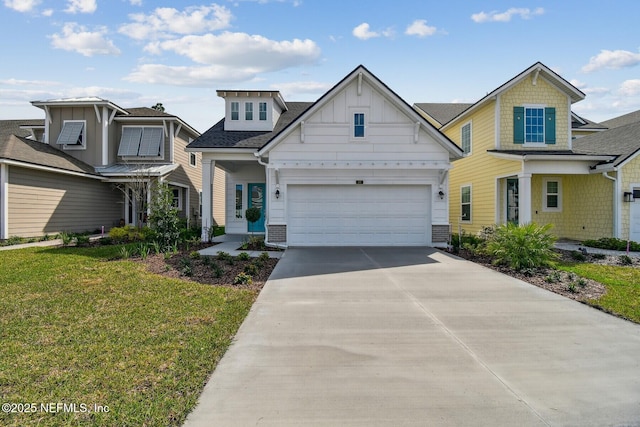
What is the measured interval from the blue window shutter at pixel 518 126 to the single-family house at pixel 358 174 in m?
3.94

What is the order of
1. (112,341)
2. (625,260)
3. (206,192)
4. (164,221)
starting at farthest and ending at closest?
(206,192) → (164,221) → (625,260) → (112,341)

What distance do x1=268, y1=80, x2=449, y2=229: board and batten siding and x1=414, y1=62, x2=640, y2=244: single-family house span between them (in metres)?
3.82

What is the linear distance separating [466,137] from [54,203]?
18607 mm

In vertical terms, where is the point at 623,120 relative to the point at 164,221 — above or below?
above

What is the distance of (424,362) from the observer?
426 cm

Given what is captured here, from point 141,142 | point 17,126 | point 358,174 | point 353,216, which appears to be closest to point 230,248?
point 353,216

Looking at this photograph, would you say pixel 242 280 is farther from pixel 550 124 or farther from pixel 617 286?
pixel 550 124

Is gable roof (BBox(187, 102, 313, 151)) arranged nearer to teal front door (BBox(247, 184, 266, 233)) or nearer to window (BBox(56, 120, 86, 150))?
teal front door (BBox(247, 184, 266, 233))

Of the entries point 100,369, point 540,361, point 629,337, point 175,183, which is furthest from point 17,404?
point 175,183

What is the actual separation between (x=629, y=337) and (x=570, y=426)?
2.87m

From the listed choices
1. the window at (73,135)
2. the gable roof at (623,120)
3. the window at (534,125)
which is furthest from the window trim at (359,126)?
the gable roof at (623,120)

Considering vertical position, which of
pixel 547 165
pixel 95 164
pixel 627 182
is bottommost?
pixel 627 182

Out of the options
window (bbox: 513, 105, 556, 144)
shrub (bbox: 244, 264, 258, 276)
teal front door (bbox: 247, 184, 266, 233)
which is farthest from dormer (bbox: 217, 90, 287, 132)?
window (bbox: 513, 105, 556, 144)

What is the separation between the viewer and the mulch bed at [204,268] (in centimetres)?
830
